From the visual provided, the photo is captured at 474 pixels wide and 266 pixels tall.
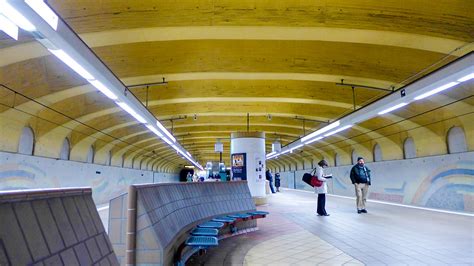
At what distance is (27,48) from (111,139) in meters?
9.24

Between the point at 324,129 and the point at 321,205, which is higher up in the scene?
the point at 324,129

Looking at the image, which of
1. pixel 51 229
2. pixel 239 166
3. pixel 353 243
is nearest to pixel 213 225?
pixel 353 243

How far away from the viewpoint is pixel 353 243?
5578 millimetres

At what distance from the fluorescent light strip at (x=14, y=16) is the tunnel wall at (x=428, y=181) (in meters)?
11.2

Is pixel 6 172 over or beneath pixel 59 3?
beneath

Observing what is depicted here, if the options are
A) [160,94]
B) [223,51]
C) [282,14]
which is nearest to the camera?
[282,14]

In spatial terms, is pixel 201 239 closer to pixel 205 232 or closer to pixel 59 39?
pixel 205 232

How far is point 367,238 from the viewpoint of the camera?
5.95 metres

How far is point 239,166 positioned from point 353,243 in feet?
24.8

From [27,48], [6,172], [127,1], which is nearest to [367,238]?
[127,1]

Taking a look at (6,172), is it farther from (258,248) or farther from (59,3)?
(258,248)

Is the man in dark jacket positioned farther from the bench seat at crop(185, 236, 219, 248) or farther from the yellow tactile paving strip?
the bench seat at crop(185, 236, 219, 248)

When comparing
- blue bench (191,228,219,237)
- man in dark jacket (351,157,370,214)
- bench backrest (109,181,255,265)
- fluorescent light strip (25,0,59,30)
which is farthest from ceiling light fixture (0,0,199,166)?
man in dark jacket (351,157,370,214)

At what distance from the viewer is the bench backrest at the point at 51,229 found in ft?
4.84
